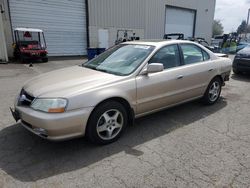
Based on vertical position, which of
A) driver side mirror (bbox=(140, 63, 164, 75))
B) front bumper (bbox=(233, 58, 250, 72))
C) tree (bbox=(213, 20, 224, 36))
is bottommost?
front bumper (bbox=(233, 58, 250, 72))

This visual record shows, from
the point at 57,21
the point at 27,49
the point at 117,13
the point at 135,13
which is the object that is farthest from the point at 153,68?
the point at 135,13

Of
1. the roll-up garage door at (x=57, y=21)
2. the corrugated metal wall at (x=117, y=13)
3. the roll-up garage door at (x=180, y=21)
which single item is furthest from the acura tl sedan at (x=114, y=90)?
the roll-up garage door at (x=180, y=21)

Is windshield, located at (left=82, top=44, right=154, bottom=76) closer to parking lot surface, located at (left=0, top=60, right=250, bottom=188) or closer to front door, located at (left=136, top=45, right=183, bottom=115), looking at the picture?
front door, located at (left=136, top=45, right=183, bottom=115)

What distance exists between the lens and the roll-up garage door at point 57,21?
44.6 feet

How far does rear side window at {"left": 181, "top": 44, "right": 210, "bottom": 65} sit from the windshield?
87 centimetres

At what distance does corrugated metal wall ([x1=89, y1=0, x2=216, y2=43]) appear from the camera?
16.8m

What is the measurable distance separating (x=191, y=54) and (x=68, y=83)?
268cm

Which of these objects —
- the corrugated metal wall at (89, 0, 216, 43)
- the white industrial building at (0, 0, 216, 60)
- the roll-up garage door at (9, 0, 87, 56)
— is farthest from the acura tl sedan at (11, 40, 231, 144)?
the corrugated metal wall at (89, 0, 216, 43)

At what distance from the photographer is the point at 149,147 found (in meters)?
3.11

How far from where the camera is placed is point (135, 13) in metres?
19.0

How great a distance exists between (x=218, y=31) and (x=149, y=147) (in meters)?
91.3

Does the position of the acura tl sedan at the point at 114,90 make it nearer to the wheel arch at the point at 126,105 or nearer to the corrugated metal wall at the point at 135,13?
the wheel arch at the point at 126,105

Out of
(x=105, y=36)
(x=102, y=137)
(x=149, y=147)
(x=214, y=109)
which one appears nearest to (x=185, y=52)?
(x=214, y=109)

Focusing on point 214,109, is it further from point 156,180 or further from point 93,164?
point 93,164
